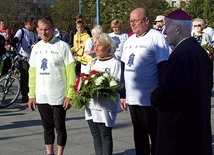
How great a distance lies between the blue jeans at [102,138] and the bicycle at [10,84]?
5.83 m

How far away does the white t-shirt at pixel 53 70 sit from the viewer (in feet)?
23.1

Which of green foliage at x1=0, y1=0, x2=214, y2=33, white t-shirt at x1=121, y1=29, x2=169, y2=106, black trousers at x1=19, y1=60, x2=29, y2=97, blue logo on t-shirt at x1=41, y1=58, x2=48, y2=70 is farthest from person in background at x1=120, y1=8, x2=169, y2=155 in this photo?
green foliage at x1=0, y1=0, x2=214, y2=33

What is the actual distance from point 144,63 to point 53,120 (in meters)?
1.46

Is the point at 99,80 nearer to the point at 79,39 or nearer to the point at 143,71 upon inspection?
the point at 143,71

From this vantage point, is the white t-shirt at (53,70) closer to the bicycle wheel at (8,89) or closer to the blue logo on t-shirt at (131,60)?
the blue logo on t-shirt at (131,60)

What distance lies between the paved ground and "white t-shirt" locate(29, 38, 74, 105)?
116 centimetres

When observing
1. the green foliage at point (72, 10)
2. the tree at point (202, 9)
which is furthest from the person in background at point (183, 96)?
the green foliage at point (72, 10)

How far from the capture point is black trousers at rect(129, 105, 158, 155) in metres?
6.52

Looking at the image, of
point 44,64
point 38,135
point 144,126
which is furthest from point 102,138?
point 38,135

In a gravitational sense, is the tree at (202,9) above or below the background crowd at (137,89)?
above

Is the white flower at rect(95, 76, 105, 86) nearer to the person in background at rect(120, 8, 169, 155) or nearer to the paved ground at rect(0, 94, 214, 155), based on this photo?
the person in background at rect(120, 8, 169, 155)

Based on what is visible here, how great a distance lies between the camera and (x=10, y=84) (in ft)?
41.5

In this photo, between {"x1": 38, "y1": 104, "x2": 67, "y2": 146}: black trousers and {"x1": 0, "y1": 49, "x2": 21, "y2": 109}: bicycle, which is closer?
{"x1": 38, "y1": 104, "x2": 67, "y2": 146}: black trousers

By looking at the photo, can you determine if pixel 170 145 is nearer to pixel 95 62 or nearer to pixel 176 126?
pixel 176 126
